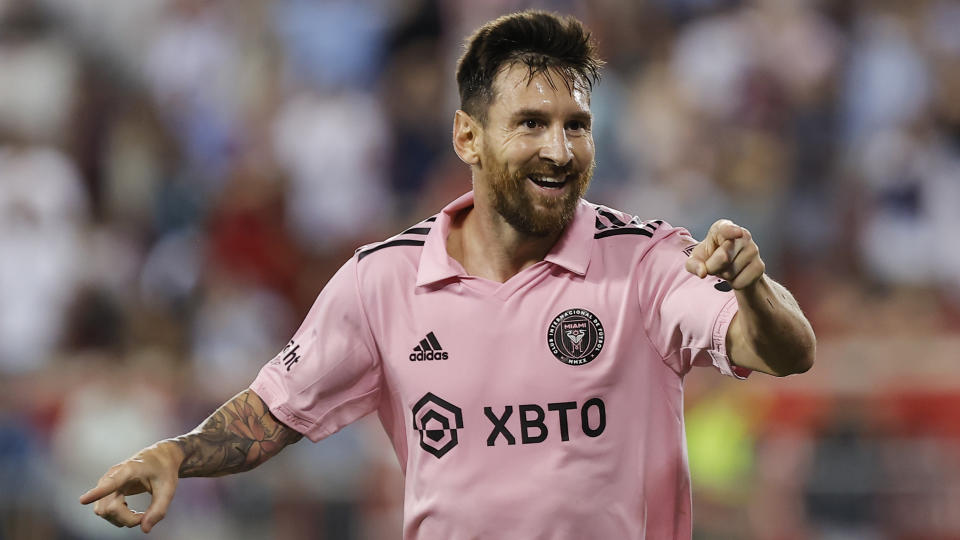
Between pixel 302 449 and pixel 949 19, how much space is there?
5.53 meters

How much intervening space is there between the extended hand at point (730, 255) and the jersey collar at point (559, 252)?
0.68 m

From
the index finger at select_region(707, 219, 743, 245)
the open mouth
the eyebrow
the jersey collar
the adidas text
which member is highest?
the eyebrow

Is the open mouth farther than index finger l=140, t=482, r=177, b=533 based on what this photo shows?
Yes

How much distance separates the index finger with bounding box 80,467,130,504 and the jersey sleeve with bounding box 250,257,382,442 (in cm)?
52

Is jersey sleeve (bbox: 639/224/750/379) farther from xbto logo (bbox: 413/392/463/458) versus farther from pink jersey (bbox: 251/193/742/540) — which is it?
xbto logo (bbox: 413/392/463/458)

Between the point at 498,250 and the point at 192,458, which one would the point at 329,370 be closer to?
the point at 192,458

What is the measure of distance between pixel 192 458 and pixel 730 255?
161 centimetres

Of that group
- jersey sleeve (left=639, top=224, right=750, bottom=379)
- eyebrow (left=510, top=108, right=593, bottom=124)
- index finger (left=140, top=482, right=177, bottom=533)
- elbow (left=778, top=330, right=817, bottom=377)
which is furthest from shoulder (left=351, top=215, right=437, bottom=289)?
elbow (left=778, top=330, right=817, bottom=377)

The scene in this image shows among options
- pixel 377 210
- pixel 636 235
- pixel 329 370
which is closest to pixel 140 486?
pixel 329 370

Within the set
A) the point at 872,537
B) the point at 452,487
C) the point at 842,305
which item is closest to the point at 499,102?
the point at 452,487

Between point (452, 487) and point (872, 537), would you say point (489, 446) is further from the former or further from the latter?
point (872, 537)

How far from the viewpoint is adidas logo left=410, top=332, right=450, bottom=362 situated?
4.12 meters

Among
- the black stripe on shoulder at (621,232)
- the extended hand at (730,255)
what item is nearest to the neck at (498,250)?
the black stripe on shoulder at (621,232)

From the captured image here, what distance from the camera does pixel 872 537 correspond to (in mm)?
7574
